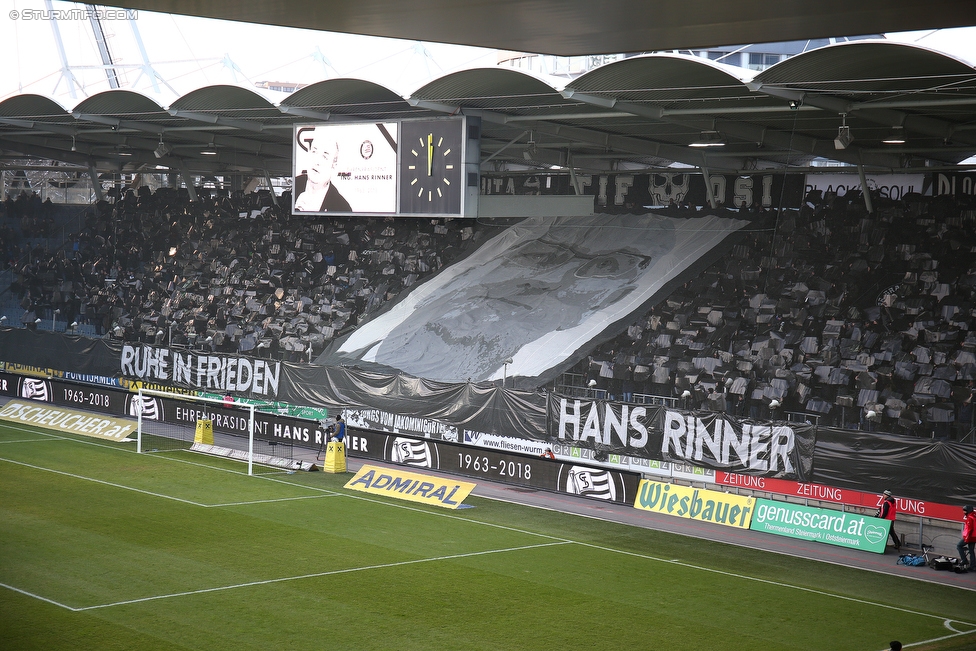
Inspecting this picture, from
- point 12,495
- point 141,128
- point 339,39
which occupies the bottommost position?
point 12,495

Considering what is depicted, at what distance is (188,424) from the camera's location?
1188 inches

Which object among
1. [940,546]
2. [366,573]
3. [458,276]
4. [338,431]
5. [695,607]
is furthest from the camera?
[458,276]

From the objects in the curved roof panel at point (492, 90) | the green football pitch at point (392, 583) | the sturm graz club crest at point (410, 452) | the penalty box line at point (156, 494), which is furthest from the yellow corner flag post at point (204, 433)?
the curved roof panel at point (492, 90)

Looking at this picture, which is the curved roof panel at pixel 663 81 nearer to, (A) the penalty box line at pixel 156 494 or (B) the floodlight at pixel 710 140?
(B) the floodlight at pixel 710 140

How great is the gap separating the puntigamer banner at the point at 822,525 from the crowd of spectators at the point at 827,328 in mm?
4357

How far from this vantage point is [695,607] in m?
14.7

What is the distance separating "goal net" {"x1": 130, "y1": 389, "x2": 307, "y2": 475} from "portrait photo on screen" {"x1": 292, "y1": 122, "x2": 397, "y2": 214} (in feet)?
18.4

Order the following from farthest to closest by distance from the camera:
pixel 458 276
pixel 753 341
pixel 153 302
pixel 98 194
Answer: pixel 98 194
pixel 153 302
pixel 458 276
pixel 753 341

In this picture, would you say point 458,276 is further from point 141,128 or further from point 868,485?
point 868,485

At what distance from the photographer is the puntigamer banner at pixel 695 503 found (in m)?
20.4

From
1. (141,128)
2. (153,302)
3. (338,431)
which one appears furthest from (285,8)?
(153,302)

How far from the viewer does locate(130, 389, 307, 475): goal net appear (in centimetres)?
2603

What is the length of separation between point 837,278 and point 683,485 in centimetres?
1051

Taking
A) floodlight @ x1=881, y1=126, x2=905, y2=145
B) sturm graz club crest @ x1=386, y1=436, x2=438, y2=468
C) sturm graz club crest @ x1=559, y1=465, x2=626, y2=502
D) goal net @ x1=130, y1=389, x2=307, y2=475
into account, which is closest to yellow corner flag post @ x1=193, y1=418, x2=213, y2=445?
goal net @ x1=130, y1=389, x2=307, y2=475
